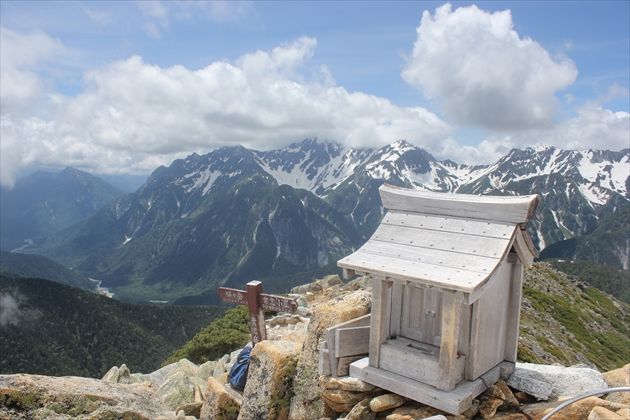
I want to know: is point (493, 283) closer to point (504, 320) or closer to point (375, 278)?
point (504, 320)

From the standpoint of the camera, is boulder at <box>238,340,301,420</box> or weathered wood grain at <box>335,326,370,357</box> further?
boulder at <box>238,340,301,420</box>

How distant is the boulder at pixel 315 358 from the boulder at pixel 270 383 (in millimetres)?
271

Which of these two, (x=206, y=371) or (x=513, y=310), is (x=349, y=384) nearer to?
(x=513, y=310)

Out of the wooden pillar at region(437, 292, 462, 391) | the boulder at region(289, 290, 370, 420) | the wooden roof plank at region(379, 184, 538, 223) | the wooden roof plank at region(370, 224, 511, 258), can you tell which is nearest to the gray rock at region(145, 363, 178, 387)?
the boulder at region(289, 290, 370, 420)

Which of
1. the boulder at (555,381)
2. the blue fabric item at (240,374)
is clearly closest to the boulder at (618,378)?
the boulder at (555,381)

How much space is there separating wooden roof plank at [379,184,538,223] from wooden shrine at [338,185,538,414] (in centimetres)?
2

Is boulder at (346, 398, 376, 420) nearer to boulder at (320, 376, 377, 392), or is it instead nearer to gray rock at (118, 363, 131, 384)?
boulder at (320, 376, 377, 392)

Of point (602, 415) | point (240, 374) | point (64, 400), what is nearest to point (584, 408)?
point (602, 415)

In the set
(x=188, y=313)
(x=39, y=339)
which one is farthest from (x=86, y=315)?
(x=188, y=313)

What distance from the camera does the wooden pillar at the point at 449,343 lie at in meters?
9.14

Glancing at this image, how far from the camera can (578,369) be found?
10719 millimetres

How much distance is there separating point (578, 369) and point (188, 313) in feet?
524

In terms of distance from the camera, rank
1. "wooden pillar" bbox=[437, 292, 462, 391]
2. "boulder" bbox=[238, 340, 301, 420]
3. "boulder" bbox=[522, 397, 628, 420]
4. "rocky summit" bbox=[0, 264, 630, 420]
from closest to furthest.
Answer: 1. "boulder" bbox=[522, 397, 628, 420]
2. "wooden pillar" bbox=[437, 292, 462, 391]
3. "rocky summit" bbox=[0, 264, 630, 420]
4. "boulder" bbox=[238, 340, 301, 420]

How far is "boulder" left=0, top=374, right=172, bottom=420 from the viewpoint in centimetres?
988
